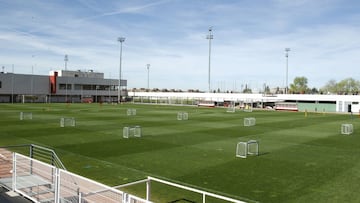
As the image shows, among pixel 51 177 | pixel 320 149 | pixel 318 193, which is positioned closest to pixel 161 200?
pixel 51 177

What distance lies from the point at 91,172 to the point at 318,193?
1074 cm

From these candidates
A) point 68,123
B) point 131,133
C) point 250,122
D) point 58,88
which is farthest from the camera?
point 58,88

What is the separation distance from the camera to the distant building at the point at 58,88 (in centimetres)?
9894

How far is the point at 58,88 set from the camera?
11069 cm

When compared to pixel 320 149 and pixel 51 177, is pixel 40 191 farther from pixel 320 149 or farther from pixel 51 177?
pixel 320 149

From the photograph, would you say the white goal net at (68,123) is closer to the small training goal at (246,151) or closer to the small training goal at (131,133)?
the small training goal at (131,133)

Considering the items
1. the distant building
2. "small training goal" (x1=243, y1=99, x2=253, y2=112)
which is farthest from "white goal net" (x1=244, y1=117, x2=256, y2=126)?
the distant building

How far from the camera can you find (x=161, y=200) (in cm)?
1233

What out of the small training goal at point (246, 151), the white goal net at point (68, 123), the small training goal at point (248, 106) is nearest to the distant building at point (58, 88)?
the small training goal at point (248, 106)

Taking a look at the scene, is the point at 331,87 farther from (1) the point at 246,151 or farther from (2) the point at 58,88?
(1) the point at 246,151

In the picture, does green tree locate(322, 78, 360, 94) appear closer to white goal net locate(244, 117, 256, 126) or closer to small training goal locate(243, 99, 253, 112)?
small training goal locate(243, 99, 253, 112)

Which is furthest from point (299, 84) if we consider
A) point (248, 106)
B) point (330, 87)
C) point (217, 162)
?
point (217, 162)

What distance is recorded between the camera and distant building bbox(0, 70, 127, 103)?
98.9m

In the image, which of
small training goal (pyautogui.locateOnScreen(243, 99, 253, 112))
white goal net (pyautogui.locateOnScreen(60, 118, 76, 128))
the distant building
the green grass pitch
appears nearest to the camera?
the green grass pitch
